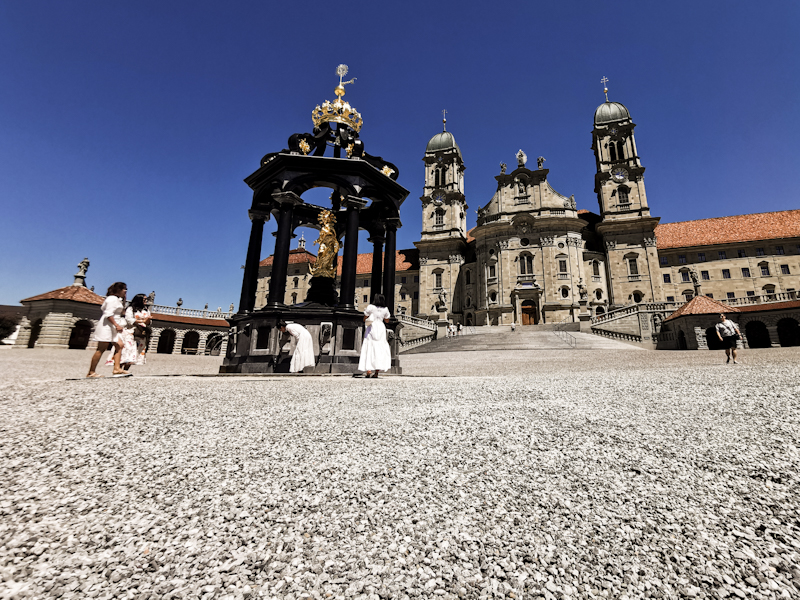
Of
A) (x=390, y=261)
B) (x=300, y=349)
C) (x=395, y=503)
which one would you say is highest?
(x=390, y=261)

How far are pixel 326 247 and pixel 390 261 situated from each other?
226 centimetres

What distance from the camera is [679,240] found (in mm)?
44250

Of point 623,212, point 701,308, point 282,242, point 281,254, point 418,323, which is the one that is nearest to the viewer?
point 281,254

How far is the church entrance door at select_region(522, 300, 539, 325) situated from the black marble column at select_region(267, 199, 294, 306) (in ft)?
110

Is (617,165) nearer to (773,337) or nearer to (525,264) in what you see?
(525,264)

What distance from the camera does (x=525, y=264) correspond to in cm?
4091

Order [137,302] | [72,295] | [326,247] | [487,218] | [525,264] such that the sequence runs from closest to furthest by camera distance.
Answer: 1. [137,302]
2. [326,247]
3. [72,295]
4. [525,264]
5. [487,218]

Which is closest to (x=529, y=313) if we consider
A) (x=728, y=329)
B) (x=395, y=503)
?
(x=728, y=329)

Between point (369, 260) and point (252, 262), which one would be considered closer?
point (252, 262)

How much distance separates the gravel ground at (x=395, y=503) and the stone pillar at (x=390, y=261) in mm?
7675

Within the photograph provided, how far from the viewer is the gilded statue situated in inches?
467

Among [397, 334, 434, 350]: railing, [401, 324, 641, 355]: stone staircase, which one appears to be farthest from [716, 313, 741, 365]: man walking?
[397, 334, 434, 350]: railing

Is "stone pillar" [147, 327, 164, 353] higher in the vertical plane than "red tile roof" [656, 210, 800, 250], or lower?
lower

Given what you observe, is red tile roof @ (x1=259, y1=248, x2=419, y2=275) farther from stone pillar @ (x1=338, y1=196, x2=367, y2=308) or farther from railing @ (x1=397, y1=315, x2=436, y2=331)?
stone pillar @ (x1=338, y1=196, x2=367, y2=308)
